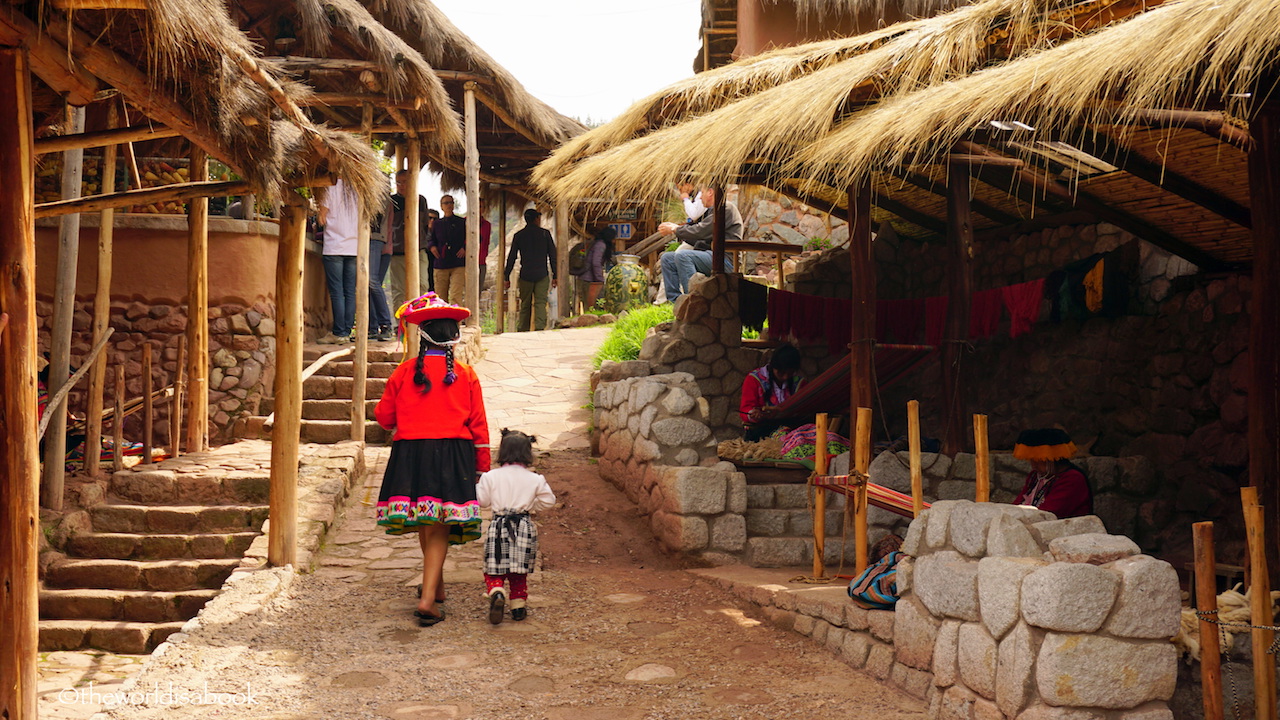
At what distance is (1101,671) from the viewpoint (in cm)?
322

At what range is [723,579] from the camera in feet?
18.6

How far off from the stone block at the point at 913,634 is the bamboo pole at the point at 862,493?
2.36ft

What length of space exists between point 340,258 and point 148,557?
378 centimetres

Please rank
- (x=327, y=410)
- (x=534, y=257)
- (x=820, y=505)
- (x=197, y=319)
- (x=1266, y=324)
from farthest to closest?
(x=534, y=257) < (x=327, y=410) < (x=197, y=319) < (x=820, y=505) < (x=1266, y=324)

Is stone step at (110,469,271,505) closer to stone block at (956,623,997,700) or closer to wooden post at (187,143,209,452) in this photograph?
wooden post at (187,143,209,452)

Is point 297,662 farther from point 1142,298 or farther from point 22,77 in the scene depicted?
point 1142,298

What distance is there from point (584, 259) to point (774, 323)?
7.32 m

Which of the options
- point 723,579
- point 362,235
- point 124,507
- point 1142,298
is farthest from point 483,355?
point 1142,298

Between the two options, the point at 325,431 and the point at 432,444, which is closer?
the point at 432,444

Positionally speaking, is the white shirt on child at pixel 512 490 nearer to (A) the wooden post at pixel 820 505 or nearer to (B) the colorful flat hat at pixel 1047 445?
(A) the wooden post at pixel 820 505

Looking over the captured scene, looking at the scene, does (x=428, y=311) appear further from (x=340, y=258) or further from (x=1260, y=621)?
(x=340, y=258)

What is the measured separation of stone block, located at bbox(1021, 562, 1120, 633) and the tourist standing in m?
7.00

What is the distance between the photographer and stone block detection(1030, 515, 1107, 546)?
147 inches

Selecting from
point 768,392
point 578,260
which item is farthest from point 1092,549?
point 578,260
